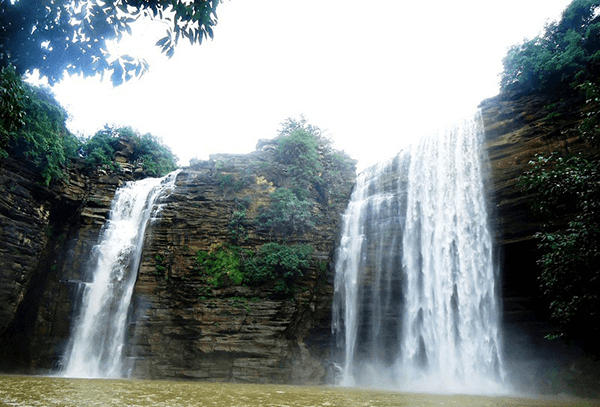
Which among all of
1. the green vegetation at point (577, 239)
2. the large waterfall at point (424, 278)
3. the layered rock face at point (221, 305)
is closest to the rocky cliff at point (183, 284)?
the layered rock face at point (221, 305)

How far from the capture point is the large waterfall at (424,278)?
1355 cm

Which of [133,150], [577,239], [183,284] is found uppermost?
[133,150]

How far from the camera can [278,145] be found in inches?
830

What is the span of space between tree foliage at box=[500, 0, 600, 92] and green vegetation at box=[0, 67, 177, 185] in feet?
58.4

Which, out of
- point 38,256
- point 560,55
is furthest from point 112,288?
point 560,55

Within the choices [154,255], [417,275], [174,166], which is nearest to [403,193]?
[417,275]

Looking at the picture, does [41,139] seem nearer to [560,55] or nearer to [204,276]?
[204,276]

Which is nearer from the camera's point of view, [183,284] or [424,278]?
[424,278]

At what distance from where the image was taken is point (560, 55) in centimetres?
1383

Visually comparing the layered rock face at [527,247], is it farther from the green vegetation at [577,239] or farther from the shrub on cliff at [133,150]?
the shrub on cliff at [133,150]

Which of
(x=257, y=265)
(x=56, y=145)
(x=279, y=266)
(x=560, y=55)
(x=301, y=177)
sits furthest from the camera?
(x=301, y=177)

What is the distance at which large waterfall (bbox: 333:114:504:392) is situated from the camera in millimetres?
13547

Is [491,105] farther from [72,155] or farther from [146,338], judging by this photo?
[72,155]

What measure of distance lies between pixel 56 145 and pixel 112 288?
24.5 ft
